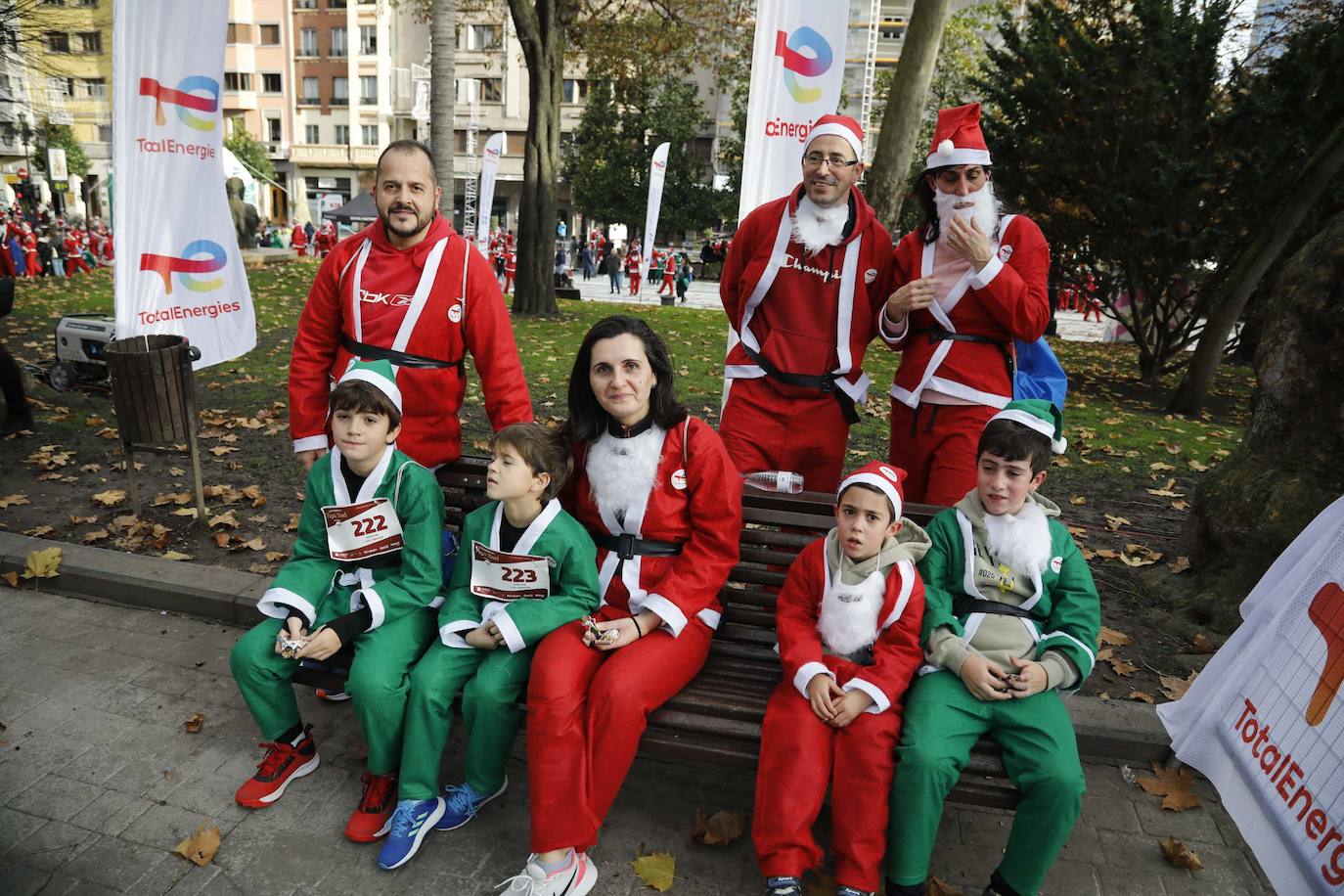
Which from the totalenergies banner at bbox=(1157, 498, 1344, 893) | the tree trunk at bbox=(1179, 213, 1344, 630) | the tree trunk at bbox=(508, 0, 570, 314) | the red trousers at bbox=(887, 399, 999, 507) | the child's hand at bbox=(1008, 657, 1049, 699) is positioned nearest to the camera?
the totalenergies banner at bbox=(1157, 498, 1344, 893)

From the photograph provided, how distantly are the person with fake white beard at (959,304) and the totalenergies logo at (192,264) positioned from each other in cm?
418

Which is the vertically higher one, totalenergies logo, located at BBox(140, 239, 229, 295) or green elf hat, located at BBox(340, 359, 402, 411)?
totalenergies logo, located at BBox(140, 239, 229, 295)

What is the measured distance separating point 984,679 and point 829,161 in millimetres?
2020

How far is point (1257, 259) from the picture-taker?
9.76 m

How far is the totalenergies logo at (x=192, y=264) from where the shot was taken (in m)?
5.24

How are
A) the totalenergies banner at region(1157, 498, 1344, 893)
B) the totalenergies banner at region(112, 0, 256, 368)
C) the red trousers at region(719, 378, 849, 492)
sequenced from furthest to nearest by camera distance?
the totalenergies banner at region(112, 0, 256, 368)
the red trousers at region(719, 378, 849, 492)
the totalenergies banner at region(1157, 498, 1344, 893)

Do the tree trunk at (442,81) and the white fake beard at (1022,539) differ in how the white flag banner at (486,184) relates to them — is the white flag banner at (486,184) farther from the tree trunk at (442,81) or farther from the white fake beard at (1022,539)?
the white fake beard at (1022,539)

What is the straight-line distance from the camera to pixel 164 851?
2.74 meters

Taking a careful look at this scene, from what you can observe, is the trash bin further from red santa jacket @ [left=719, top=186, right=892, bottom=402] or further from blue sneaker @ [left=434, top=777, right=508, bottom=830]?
red santa jacket @ [left=719, top=186, right=892, bottom=402]

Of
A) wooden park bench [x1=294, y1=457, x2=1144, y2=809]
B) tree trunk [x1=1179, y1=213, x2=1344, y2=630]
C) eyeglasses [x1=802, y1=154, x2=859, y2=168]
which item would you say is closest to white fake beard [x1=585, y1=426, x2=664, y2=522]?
wooden park bench [x1=294, y1=457, x2=1144, y2=809]

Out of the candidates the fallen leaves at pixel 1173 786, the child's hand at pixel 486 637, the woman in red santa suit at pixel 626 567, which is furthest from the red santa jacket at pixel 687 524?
the fallen leaves at pixel 1173 786

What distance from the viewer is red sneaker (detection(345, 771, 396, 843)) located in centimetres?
281

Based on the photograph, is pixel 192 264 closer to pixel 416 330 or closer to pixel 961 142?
pixel 416 330

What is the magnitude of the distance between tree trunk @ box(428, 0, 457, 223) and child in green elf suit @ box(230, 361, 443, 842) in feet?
29.1
